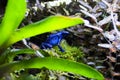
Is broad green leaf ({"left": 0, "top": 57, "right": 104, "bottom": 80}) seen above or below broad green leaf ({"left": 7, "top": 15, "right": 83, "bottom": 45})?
below

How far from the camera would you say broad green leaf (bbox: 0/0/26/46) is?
26.1 inches

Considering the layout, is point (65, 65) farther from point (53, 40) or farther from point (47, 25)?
point (53, 40)

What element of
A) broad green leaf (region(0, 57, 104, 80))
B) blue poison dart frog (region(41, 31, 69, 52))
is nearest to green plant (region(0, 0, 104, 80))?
broad green leaf (region(0, 57, 104, 80))

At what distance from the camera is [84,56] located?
3.38 feet

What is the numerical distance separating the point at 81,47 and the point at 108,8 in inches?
8.3

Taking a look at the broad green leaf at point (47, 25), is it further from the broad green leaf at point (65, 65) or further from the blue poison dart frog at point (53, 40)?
the blue poison dart frog at point (53, 40)

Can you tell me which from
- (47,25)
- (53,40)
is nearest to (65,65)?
(47,25)

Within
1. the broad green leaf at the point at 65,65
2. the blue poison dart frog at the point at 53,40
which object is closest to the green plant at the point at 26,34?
the broad green leaf at the point at 65,65

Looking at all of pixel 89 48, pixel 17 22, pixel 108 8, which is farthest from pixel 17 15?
pixel 108 8

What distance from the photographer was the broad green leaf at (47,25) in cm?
63

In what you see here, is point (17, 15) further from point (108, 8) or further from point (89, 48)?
point (108, 8)

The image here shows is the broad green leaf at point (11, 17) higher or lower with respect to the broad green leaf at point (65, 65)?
higher

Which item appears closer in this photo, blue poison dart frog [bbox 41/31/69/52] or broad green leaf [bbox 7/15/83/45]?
broad green leaf [bbox 7/15/83/45]

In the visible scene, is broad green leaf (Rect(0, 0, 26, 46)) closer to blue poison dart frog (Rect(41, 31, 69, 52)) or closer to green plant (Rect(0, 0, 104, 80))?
green plant (Rect(0, 0, 104, 80))
